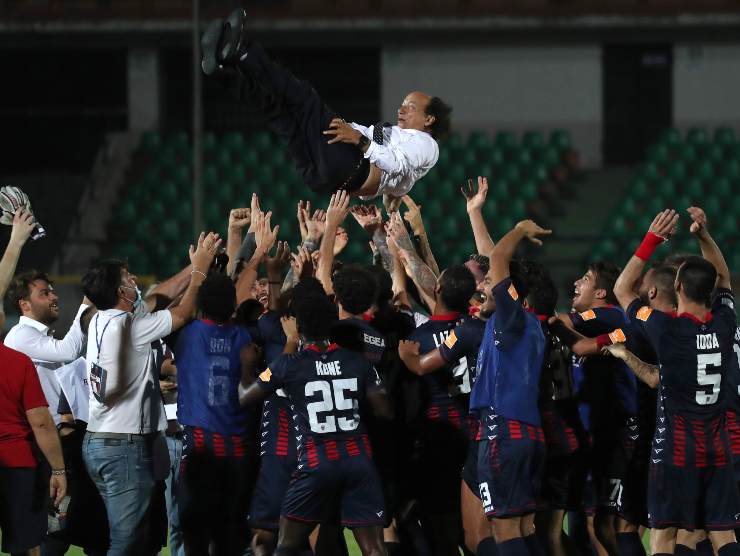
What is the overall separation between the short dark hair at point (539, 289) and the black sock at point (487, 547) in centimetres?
122

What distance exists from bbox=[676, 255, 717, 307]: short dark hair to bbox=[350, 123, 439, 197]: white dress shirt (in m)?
1.73

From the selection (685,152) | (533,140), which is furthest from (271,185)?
(685,152)

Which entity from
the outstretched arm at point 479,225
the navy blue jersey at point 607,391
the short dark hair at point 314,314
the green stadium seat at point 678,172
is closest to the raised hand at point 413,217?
the outstretched arm at point 479,225

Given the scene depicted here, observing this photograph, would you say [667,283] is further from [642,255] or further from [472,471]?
[472,471]

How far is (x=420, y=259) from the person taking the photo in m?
7.70

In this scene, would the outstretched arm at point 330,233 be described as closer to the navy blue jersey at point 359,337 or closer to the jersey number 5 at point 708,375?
the navy blue jersey at point 359,337

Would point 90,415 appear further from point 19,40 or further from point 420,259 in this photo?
point 19,40

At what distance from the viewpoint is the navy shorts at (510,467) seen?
21.0ft

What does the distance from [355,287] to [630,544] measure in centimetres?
217

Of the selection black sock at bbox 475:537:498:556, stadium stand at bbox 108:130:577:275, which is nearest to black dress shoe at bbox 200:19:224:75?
black sock at bbox 475:537:498:556

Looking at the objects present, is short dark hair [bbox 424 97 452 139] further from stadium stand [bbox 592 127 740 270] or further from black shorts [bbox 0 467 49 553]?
stadium stand [bbox 592 127 740 270]

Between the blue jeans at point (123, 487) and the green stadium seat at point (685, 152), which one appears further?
the green stadium seat at point (685, 152)

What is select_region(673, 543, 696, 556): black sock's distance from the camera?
659cm

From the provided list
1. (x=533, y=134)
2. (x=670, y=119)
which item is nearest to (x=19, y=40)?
(x=533, y=134)
